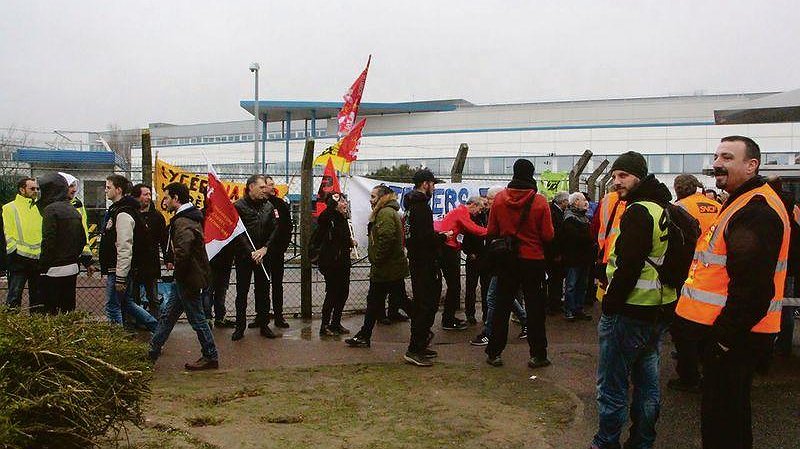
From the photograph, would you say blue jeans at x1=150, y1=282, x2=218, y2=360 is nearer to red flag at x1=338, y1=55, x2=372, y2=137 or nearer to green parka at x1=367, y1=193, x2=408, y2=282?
green parka at x1=367, y1=193, x2=408, y2=282

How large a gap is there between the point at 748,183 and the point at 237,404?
400 centimetres

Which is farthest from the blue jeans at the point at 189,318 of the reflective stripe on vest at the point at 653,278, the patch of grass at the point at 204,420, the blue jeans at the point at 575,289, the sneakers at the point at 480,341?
the blue jeans at the point at 575,289

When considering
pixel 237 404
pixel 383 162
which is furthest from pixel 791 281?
pixel 383 162

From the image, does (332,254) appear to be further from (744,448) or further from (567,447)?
(744,448)

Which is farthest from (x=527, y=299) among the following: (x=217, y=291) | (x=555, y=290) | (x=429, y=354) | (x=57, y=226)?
(x=57, y=226)

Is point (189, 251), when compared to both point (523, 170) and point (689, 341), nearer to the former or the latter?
point (523, 170)

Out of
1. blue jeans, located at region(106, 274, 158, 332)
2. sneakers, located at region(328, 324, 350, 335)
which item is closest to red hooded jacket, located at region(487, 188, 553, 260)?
sneakers, located at region(328, 324, 350, 335)

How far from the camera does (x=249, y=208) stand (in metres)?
8.23

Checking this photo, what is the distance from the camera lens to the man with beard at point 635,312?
4.30 m

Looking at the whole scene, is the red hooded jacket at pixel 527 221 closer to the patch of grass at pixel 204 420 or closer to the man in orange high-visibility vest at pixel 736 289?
the man in orange high-visibility vest at pixel 736 289

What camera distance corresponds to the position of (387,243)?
24.5 feet

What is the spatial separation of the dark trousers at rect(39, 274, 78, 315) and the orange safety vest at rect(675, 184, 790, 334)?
555cm

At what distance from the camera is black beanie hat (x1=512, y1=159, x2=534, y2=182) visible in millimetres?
6762

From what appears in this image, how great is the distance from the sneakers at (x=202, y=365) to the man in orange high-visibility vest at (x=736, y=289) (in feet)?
14.5
